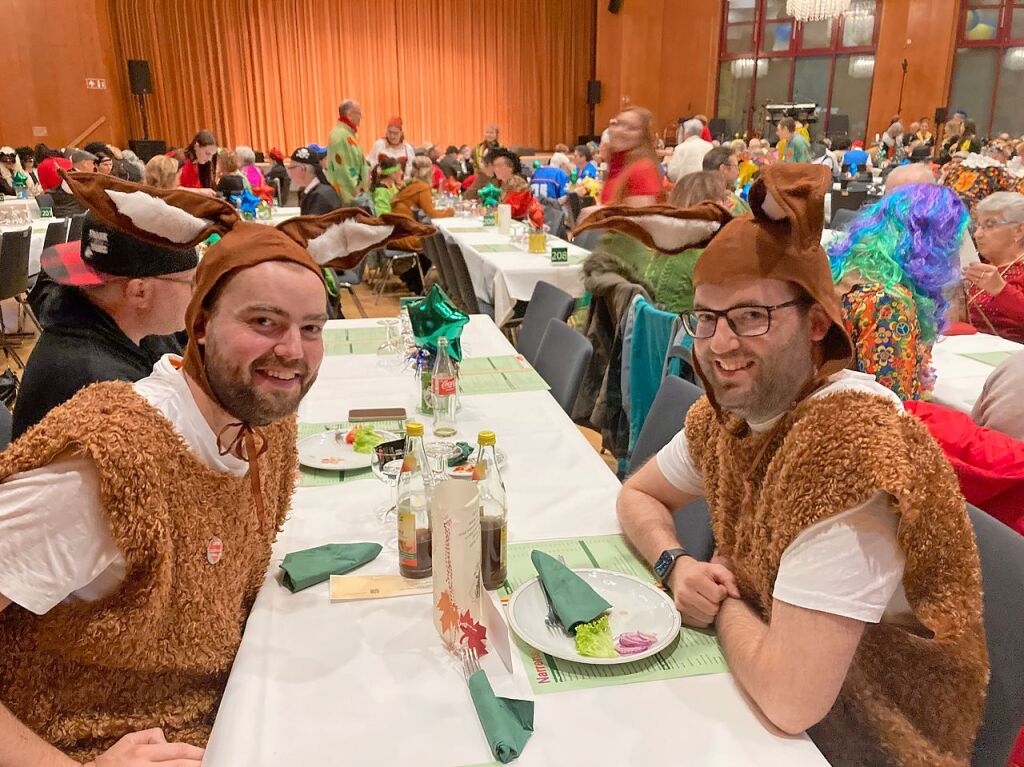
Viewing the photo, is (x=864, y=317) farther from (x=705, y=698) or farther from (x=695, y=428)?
(x=705, y=698)

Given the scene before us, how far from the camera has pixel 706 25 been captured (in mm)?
17172

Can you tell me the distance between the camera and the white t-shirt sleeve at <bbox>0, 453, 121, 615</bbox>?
101cm

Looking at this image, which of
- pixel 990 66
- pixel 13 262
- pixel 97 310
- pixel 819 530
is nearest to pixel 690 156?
pixel 13 262

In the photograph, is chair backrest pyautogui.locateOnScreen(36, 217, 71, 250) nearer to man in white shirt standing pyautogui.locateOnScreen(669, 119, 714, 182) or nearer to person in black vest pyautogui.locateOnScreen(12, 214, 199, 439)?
person in black vest pyautogui.locateOnScreen(12, 214, 199, 439)

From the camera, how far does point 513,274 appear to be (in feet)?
15.7

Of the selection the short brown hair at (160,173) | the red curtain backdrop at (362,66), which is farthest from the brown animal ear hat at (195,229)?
the red curtain backdrop at (362,66)

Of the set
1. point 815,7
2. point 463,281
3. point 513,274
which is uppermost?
point 815,7

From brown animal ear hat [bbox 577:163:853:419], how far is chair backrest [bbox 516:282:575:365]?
192 cm

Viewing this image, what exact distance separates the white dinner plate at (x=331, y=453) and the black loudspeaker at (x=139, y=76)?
14383 millimetres

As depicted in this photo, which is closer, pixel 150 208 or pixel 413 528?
pixel 150 208

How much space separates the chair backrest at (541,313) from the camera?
3.26 m

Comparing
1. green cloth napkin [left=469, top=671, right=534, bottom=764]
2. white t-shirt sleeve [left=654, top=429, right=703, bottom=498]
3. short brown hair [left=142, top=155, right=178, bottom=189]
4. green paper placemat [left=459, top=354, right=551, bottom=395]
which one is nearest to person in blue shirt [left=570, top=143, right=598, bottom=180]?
short brown hair [left=142, top=155, right=178, bottom=189]

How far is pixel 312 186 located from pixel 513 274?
2.43m

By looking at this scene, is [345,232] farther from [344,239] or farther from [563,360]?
[563,360]
